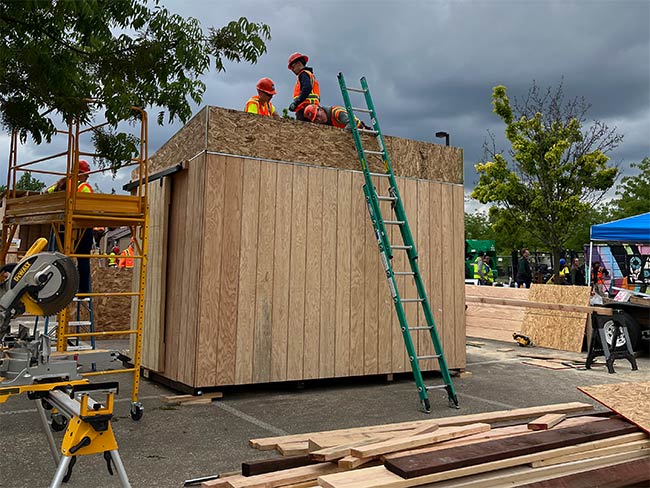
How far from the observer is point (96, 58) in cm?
550

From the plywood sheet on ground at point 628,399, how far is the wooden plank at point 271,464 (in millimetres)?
2535

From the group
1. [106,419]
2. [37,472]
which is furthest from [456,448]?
[37,472]

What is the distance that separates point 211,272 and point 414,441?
3.23 meters

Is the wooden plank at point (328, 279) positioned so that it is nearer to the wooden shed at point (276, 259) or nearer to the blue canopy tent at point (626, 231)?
the wooden shed at point (276, 259)

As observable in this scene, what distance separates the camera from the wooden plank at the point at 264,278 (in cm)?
636

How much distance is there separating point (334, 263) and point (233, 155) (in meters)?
1.84

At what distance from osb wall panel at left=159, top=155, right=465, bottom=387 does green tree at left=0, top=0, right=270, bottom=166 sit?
1.03m

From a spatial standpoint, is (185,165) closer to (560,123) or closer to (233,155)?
(233,155)

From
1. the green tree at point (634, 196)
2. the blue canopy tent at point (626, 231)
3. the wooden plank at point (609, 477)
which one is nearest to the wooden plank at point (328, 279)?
the wooden plank at point (609, 477)

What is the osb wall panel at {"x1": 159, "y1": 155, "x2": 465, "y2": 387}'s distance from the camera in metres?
6.16

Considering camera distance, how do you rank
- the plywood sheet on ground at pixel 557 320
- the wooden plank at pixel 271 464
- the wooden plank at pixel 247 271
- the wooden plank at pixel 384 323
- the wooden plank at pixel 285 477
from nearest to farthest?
1. the wooden plank at pixel 285 477
2. the wooden plank at pixel 271 464
3. the wooden plank at pixel 247 271
4. the wooden plank at pixel 384 323
5. the plywood sheet on ground at pixel 557 320

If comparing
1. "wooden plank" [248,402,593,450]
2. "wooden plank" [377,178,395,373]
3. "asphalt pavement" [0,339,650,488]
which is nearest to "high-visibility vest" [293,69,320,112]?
"wooden plank" [377,178,395,373]

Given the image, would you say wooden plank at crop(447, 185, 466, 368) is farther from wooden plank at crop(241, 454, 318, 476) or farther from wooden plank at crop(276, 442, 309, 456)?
wooden plank at crop(241, 454, 318, 476)

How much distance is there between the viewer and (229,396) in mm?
6289
